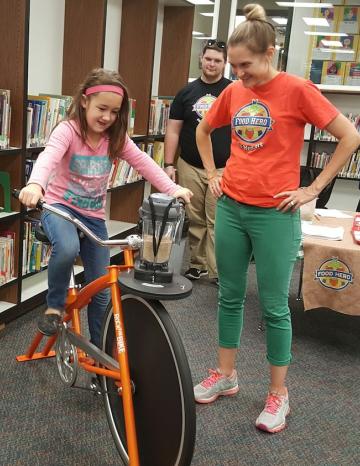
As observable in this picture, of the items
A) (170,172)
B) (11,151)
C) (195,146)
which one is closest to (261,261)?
(11,151)

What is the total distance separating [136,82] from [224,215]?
8.01 feet

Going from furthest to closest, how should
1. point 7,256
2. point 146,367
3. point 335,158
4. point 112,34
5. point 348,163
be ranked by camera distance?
1. point 348,163
2. point 112,34
3. point 7,256
4. point 335,158
5. point 146,367

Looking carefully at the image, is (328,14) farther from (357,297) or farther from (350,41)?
(357,297)

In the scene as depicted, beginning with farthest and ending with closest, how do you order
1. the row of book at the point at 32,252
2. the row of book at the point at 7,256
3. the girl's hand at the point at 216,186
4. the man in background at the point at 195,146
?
the man in background at the point at 195,146 < the row of book at the point at 32,252 < the row of book at the point at 7,256 < the girl's hand at the point at 216,186

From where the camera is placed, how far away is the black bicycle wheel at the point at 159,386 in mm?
1452

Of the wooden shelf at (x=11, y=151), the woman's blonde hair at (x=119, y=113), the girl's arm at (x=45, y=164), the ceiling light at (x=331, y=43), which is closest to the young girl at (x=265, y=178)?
the woman's blonde hair at (x=119, y=113)

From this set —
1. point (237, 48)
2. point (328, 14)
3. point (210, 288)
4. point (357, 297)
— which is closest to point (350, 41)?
point (328, 14)

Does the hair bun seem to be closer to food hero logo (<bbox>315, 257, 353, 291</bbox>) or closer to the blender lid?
the blender lid

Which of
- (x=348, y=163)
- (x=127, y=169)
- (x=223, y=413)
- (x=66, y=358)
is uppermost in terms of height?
(x=348, y=163)

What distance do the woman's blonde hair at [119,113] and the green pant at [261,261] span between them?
1.57ft

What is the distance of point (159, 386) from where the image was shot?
1.54 meters

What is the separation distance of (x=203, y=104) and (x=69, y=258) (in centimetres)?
211

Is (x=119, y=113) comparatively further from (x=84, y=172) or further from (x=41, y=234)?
(x=41, y=234)

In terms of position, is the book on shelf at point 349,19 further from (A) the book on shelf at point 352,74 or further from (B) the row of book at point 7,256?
(B) the row of book at point 7,256
